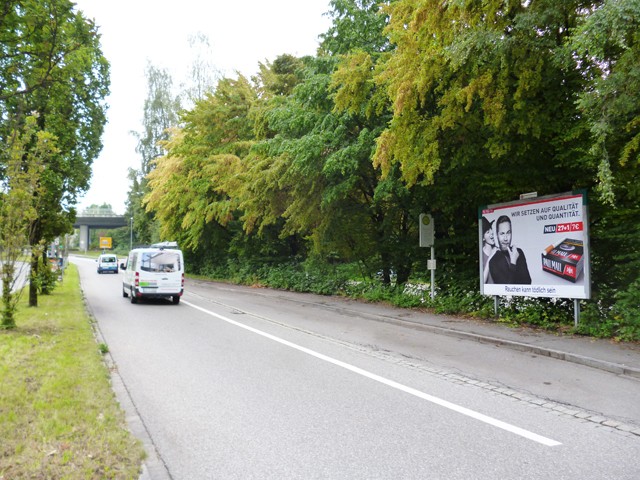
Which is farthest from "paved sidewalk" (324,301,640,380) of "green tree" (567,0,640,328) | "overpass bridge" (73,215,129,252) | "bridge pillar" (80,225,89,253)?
"bridge pillar" (80,225,89,253)

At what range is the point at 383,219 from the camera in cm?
1775

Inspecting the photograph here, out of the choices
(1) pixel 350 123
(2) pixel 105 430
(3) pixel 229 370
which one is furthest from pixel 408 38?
(2) pixel 105 430

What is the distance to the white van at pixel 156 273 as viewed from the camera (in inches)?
717

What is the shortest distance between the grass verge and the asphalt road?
0.88 feet

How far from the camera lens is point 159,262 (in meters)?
18.4

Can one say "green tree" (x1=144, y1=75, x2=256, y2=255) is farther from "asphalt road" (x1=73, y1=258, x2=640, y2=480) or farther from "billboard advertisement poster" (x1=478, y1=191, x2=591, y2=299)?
"asphalt road" (x1=73, y1=258, x2=640, y2=480)

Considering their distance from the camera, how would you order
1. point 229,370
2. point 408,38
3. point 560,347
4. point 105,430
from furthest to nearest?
point 408,38 < point 560,347 < point 229,370 < point 105,430

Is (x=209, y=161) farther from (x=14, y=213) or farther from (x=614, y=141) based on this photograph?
(x=614, y=141)

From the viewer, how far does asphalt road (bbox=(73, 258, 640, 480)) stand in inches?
163

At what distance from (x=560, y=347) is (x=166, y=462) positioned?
Answer: 733 cm

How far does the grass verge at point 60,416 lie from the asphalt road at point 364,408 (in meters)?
0.27

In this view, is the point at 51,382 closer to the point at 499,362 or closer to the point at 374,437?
the point at 374,437

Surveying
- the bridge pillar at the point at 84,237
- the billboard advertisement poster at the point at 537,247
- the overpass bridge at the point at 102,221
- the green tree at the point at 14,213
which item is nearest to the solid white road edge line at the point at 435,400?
the billboard advertisement poster at the point at 537,247

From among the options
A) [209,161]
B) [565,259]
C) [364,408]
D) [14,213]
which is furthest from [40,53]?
[209,161]
